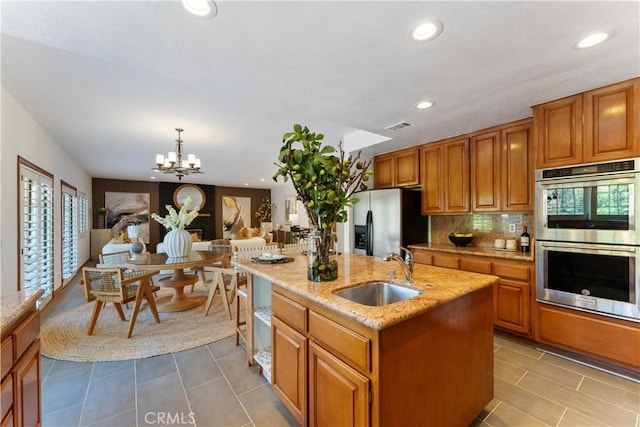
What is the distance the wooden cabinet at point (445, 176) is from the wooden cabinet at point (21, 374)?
395 centimetres

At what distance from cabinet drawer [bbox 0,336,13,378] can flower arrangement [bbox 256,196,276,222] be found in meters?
9.96

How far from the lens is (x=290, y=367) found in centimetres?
162

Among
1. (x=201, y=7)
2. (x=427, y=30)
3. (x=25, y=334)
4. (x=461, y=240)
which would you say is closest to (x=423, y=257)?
(x=461, y=240)

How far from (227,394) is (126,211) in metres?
8.99

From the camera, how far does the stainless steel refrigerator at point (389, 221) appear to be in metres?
3.71

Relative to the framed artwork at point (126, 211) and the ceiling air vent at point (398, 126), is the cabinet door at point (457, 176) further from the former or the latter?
the framed artwork at point (126, 211)

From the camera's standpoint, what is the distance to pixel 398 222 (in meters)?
3.69

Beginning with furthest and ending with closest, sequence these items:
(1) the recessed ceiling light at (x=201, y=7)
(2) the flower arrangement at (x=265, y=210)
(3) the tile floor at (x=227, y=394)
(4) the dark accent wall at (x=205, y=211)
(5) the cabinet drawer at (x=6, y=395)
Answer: (2) the flower arrangement at (x=265, y=210), (4) the dark accent wall at (x=205, y=211), (3) the tile floor at (x=227, y=394), (1) the recessed ceiling light at (x=201, y=7), (5) the cabinet drawer at (x=6, y=395)

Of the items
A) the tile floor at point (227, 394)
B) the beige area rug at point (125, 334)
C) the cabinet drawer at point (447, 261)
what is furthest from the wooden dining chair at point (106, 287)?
the cabinet drawer at point (447, 261)

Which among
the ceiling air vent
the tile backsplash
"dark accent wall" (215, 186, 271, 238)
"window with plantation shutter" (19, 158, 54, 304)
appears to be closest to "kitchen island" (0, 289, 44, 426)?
"window with plantation shutter" (19, 158, 54, 304)

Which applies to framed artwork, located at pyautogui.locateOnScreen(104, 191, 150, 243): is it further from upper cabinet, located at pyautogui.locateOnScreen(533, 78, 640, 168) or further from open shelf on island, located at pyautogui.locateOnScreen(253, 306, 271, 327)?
upper cabinet, located at pyautogui.locateOnScreen(533, 78, 640, 168)

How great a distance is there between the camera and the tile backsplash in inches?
127

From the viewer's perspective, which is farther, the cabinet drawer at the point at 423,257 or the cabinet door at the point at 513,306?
the cabinet drawer at the point at 423,257

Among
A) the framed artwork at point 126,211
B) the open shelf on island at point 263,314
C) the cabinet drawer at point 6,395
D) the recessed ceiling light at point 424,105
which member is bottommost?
the open shelf on island at point 263,314
